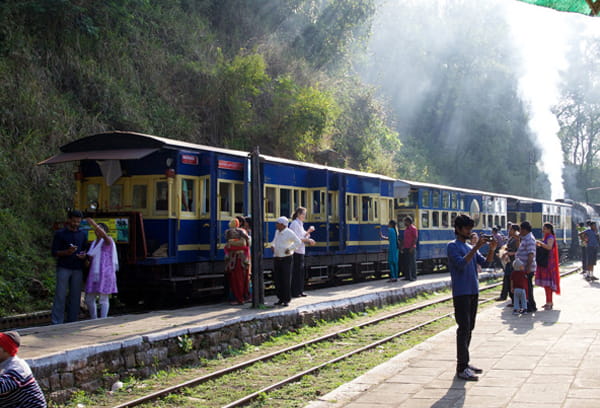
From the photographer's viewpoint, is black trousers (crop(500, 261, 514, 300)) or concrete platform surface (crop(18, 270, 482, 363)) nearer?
concrete platform surface (crop(18, 270, 482, 363))

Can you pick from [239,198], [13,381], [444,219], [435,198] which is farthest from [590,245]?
[13,381]

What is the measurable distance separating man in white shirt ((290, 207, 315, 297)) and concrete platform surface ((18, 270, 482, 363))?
353 millimetres

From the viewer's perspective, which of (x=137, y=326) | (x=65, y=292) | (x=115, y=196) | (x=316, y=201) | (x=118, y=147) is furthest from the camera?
(x=316, y=201)

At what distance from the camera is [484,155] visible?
59.2 m

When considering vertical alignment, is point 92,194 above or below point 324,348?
above

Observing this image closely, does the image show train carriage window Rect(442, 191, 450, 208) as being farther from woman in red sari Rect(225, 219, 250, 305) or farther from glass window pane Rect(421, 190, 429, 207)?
woman in red sari Rect(225, 219, 250, 305)

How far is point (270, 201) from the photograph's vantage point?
14906mm

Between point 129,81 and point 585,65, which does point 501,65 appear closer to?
point 585,65

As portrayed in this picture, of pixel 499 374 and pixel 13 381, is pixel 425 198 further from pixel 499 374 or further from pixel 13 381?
pixel 13 381

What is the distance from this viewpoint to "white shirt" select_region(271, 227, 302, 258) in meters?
11.2

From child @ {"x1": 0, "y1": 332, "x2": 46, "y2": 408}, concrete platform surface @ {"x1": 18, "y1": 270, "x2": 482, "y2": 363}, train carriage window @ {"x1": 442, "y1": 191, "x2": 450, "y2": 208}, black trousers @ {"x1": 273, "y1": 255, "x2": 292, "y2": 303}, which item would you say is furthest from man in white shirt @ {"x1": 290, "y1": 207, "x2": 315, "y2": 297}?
train carriage window @ {"x1": 442, "y1": 191, "x2": 450, "y2": 208}

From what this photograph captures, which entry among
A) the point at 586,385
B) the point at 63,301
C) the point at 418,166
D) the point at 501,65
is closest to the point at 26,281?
the point at 63,301

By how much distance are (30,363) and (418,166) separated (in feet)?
167

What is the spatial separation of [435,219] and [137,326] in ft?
51.4
